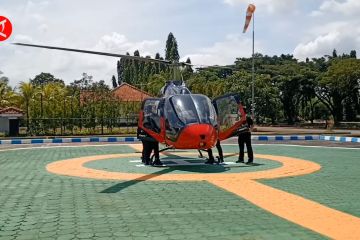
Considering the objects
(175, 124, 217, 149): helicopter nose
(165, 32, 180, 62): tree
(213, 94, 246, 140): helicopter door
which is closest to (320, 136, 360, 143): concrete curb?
(213, 94, 246, 140): helicopter door

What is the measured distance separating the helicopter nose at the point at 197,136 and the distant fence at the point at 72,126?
2870cm

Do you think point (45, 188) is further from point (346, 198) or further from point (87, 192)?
point (346, 198)

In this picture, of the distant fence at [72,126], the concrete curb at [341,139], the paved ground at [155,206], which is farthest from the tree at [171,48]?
the paved ground at [155,206]

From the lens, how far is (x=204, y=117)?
41.5 ft

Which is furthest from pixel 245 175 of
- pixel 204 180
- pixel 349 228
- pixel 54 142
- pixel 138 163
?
pixel 54 142

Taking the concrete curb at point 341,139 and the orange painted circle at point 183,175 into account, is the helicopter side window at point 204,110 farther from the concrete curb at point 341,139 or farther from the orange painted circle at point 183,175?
the concrete curb at point 341,139

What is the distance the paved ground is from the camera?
6496mm

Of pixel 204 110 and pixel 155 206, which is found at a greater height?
pixel 204 110

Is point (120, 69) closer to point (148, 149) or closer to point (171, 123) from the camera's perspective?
point (148, 149)

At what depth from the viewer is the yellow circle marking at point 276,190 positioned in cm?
690

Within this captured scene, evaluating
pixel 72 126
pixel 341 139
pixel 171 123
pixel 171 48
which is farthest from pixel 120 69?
pixel 171 123

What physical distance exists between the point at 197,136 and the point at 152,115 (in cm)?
312

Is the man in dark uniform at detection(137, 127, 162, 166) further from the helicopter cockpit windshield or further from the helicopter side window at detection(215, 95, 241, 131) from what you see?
the helicopter side window at detection(215, 95, 241, 131)

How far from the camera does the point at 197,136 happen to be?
12.1 meters
